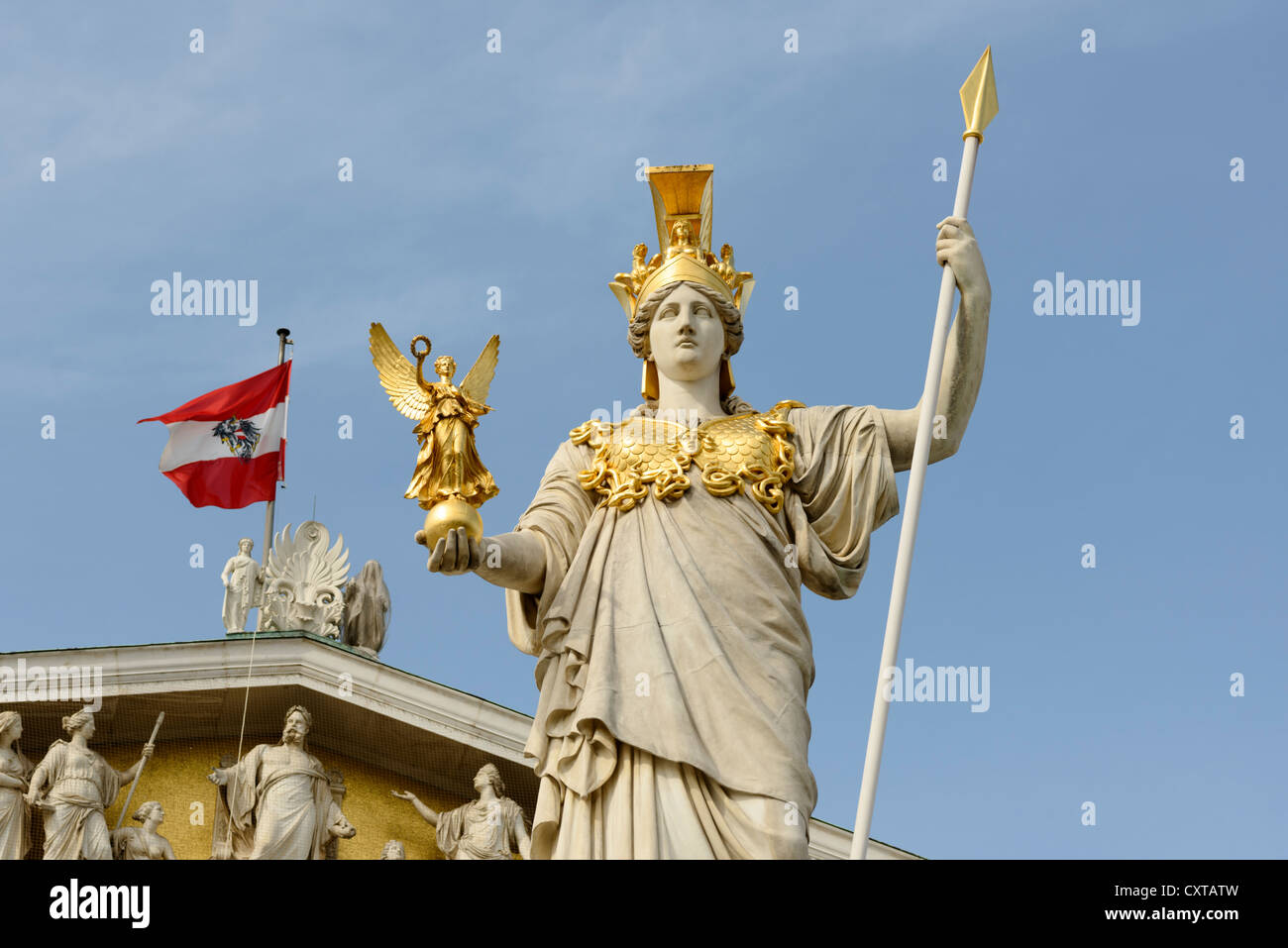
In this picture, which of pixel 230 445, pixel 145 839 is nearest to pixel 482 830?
pixel 145 839

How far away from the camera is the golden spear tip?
1018 centimetres

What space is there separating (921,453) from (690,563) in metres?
1.10

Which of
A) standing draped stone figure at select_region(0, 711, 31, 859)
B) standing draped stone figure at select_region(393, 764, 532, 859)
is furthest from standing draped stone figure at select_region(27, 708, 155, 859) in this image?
standing draped stone figure at select_region(393, 764, 532, 859)

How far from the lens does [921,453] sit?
9891 millimetres

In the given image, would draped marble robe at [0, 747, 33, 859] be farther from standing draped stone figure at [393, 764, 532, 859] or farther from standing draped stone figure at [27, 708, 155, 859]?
standing draped stone figure at [393, 764, 532, 859]

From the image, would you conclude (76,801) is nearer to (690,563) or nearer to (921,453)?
(690,563)

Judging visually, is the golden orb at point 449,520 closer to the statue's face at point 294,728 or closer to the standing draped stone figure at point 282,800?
the standing draped stone figure at point 282,800

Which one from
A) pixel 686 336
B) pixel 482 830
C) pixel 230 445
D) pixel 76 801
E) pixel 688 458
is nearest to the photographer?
pixel 688 458

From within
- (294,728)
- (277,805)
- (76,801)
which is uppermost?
(294,728)

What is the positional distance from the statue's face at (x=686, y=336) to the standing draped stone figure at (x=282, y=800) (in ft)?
34.6

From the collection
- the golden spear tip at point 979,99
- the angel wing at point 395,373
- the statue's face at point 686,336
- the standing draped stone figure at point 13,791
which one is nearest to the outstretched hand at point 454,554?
the angel wing at point 395,373

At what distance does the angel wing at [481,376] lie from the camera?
9.81 metres

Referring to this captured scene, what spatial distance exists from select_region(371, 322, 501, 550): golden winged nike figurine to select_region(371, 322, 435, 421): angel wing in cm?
9
